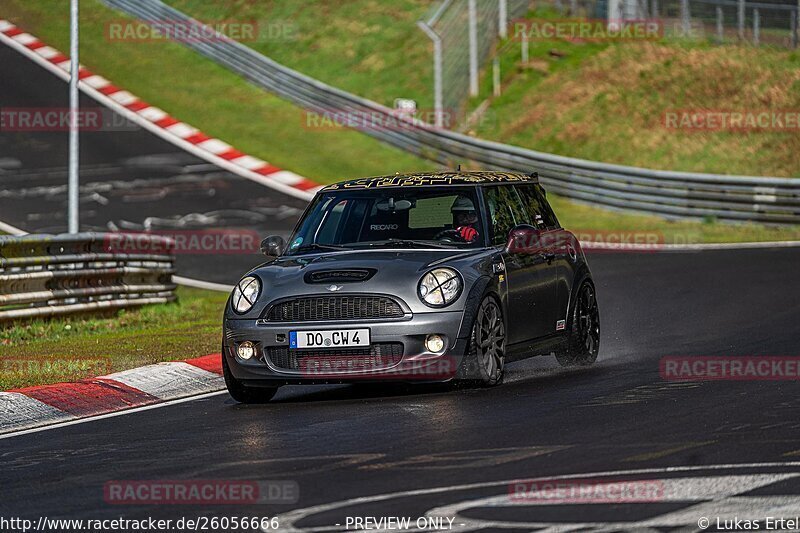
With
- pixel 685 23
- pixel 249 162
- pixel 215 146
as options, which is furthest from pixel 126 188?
pixel 685 23

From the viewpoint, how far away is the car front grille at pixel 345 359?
33.1ft

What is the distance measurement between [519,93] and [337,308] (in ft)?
85.6

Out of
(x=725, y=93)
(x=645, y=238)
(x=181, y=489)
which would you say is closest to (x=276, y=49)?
(x=725, y=93)

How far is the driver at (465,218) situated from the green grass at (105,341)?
294 centimetres

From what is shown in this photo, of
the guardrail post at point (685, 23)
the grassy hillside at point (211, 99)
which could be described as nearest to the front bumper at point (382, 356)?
the grassy hillside at point (211, 99)

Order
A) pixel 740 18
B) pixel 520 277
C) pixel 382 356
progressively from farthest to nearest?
pixel 740 18 < pixel 520 277 < pixel 382 356

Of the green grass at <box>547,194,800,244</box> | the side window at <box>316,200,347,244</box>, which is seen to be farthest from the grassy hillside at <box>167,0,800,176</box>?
the side window at <box>316,200,347,244</box>

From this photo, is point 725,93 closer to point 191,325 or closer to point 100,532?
point 191,325

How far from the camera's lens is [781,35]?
113 ft

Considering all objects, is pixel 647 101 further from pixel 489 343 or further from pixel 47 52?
pixel 489 343

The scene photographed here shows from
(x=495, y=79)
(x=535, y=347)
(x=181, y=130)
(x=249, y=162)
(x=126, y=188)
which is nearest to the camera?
(x=535, y=347)

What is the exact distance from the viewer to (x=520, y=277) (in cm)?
1120

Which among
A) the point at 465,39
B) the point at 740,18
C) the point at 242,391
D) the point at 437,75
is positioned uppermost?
the point at 740,18

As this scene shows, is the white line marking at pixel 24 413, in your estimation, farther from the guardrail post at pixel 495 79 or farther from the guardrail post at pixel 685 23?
the guardrail post at pixel 685 23
